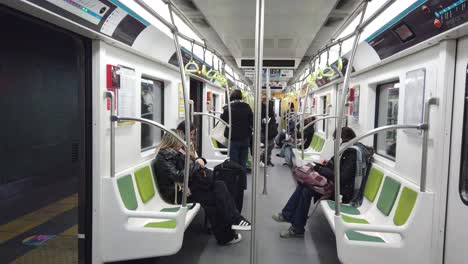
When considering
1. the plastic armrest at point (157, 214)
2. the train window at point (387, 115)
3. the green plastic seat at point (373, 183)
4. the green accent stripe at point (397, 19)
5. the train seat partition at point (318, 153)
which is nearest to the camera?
the green accent stripe at point (397, 19)

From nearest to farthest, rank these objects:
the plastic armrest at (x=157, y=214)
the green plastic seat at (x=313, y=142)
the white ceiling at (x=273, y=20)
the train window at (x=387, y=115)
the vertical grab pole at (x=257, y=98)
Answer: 1. the vertical grab pole at (x=257, y=98)
2. the plastic armrest at (x=157, y=214)
3. the white ceiling at (x=273, y=20)
4. the train window at (x=387, y=115)
5. the green plastic seat at (x=313, y=142)

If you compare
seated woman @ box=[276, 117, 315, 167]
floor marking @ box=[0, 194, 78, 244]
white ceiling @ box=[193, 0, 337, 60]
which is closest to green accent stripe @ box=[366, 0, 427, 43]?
white ceiling @ box=[193, 0, 337, 60]

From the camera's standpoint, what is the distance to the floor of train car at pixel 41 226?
3.19 metres

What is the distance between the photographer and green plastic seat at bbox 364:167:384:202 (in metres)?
3.50

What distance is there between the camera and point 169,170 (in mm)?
3436

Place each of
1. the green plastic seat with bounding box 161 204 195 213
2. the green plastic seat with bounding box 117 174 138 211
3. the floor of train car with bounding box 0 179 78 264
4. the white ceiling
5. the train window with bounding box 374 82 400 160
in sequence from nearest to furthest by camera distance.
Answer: the green plastic seat with bounding box 117 174 138 211 → the floor of train car with bounding box 0 179 78 264 → the green plastic seat with bounding box 161 204 195 213 → the white ceiling → the train window with bounding box 374 82 400 160

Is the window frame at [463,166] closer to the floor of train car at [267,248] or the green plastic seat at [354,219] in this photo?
the green plastic seat at [354,219]

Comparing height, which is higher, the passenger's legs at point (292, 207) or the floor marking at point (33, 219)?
the passenger's legs at point (292, 207)

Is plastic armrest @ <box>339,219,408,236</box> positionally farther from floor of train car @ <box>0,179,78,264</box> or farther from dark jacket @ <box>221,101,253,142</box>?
dark jacket @ <box>221,101,253,142</box>

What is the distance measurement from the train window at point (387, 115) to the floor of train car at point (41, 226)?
3.64m

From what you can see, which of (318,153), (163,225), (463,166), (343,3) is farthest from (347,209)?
(318,153)

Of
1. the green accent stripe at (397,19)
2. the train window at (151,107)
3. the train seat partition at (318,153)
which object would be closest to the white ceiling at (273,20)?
the green accent stripe at (397,19)

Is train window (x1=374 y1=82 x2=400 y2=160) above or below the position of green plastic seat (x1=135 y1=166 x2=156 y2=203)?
above

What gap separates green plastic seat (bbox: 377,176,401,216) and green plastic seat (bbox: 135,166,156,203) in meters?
2.32
